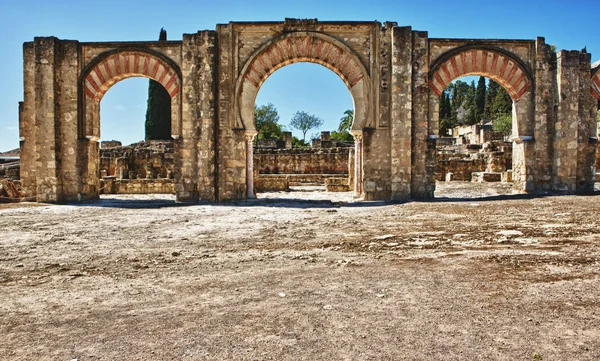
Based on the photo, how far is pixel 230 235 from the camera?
16.4 feet

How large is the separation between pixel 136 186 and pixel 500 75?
1140cm

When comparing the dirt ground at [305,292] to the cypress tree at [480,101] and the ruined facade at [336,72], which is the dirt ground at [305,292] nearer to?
the ruined facade at [336,72]

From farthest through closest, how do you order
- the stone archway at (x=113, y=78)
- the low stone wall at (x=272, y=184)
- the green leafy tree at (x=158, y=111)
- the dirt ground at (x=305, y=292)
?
1. the green leafy tree at (x=158, y=111)
2. the low stone wall at (x=272, y=184)
3. the stone archway at (x=113, y=78)
4. the dirt ground at (x=305, y=292)

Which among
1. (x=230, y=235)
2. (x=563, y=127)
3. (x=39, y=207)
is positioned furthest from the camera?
(x=563, y=127)

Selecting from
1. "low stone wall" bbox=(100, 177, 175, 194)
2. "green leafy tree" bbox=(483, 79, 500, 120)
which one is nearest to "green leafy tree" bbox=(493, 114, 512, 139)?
"green leafy tree" bbox=(483, 79, 500, 120)

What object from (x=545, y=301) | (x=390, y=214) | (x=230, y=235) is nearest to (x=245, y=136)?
(x=390, y=214)

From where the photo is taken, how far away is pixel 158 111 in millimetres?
29312

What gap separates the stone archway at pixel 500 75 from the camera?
30.7ft

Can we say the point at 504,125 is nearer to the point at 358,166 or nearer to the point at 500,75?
the point at 500,75

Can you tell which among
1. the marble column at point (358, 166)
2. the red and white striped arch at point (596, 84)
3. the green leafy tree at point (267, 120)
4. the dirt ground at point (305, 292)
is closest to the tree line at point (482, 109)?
the green leafy tree at point (267, 120)

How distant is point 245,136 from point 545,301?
772 centimetres

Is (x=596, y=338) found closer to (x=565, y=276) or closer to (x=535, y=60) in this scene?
(x=565, y=276)

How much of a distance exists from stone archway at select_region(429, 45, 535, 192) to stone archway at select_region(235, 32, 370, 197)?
1.64 metres

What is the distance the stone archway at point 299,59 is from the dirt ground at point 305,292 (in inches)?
175
